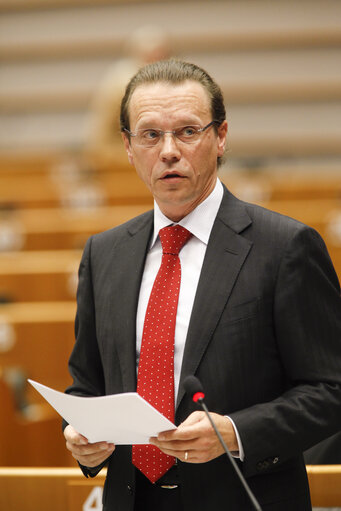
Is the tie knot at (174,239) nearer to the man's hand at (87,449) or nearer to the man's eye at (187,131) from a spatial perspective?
the man's eye at (187,131)

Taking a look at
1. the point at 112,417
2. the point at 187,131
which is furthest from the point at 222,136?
the point at 112,417

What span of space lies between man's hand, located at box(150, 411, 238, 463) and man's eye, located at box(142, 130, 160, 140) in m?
0.45

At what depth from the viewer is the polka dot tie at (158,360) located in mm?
1055

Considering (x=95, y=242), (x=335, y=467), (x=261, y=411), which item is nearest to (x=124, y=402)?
(x=261, y=411)

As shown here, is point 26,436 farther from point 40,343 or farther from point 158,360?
point 158,360

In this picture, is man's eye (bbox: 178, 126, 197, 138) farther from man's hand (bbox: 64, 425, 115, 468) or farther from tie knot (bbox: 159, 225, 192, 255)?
man's hand (bbox: 64, 425, 115, 468)

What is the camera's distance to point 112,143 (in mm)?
4578

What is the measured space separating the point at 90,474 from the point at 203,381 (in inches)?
11.3

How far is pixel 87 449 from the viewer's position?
1029 millimetres

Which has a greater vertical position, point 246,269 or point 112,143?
point 112,143

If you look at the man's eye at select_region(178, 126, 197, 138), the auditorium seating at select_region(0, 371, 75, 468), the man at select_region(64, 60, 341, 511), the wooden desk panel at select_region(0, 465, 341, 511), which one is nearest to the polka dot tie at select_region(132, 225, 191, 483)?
the man at select_region(64, 60, 341, 511)

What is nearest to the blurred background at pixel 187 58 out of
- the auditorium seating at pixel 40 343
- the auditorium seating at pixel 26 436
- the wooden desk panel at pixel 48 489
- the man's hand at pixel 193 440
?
the auditorium seating at pixel 40 343

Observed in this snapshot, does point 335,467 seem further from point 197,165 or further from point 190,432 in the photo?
point 197,165

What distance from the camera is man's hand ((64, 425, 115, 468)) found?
1021 mm
